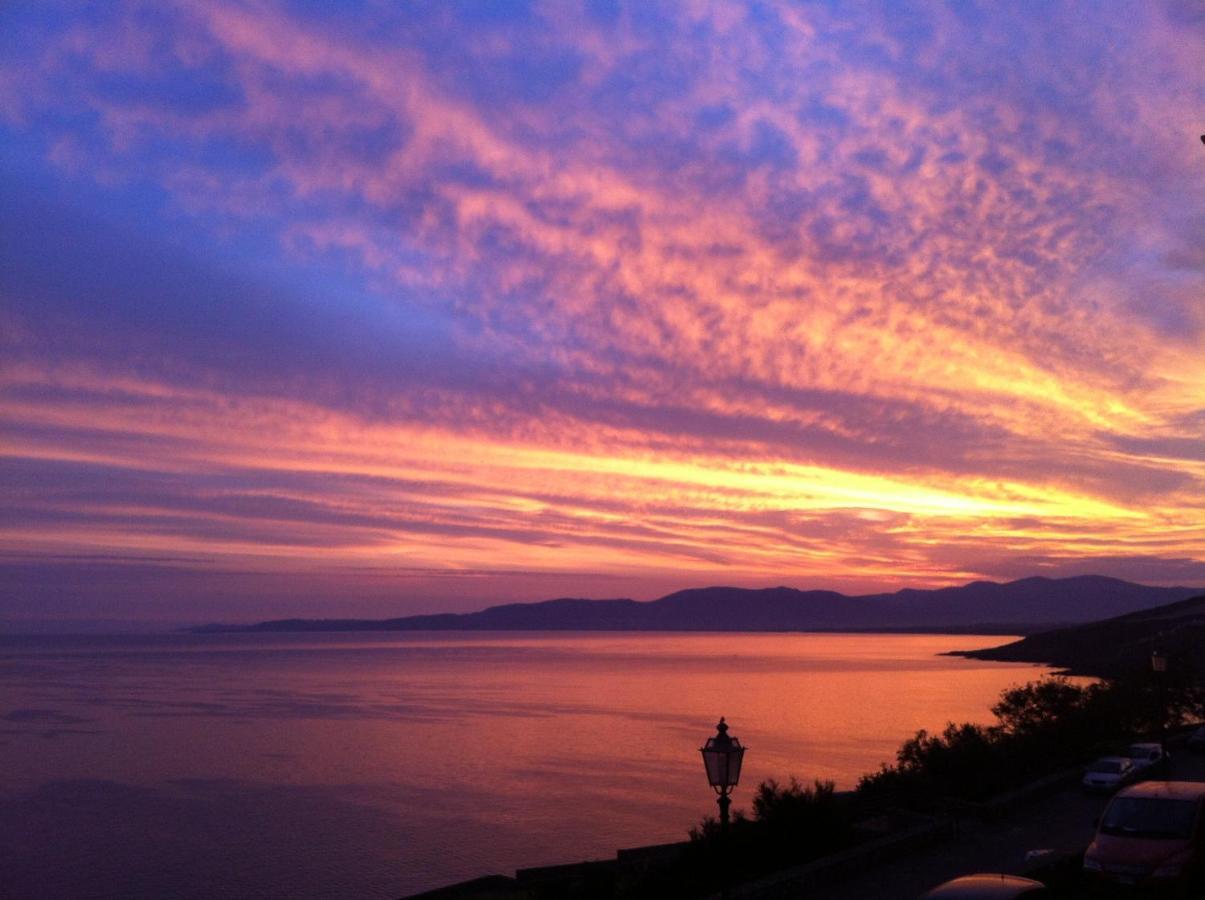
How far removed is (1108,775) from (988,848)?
276 inches

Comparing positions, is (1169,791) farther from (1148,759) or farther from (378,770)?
(378,770)

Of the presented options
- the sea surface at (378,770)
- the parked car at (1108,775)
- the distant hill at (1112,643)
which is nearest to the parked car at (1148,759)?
Result: the parked car at (1108,775)

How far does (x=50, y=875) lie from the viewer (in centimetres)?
3344

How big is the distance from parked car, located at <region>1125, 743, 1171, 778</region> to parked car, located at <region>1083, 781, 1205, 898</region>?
10.0 meters

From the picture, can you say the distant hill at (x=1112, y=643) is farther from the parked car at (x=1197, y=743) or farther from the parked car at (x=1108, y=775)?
the parked car at (x=1108, y=775)

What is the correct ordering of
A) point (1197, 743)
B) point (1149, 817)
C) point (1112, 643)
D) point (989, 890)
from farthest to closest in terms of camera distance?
point (1112, 643), point (1197, 743), point (1149, 817), point (989, 890)

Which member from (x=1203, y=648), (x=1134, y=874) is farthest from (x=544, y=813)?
(x=1203, y=648)

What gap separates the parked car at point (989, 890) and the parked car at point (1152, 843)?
121 inches

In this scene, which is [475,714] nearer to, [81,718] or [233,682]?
[81,718]

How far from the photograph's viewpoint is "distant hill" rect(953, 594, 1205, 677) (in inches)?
4134

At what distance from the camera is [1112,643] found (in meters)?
135

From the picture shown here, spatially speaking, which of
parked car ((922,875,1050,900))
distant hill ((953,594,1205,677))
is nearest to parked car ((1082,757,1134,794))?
parked car ((922,875,1050,900))

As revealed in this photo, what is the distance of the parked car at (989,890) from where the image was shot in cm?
898

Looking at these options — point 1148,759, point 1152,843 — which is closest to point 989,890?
point 1152,843
